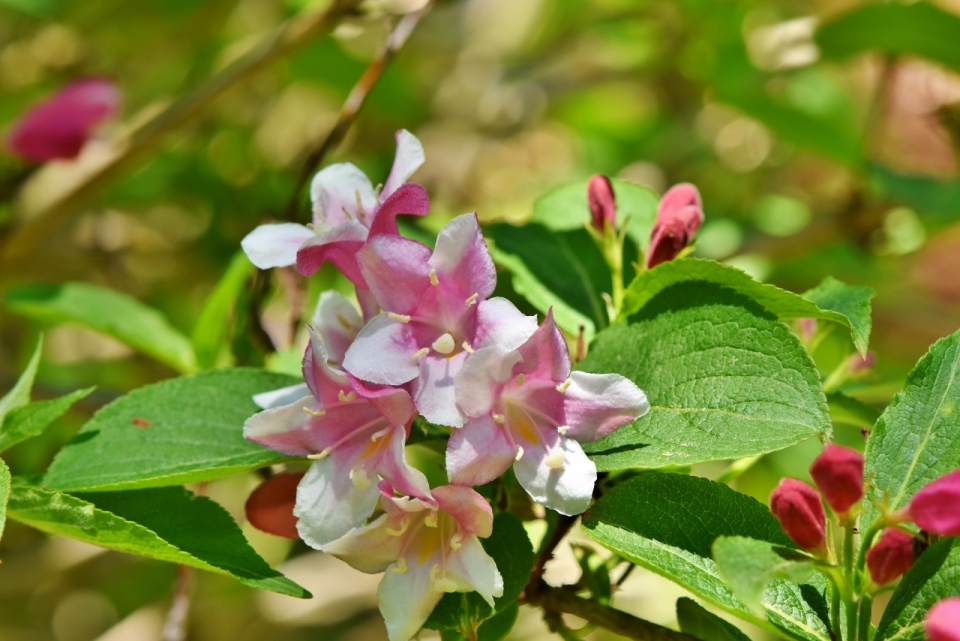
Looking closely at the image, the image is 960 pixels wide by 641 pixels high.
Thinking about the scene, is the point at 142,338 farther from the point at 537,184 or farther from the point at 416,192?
the point at 537,184

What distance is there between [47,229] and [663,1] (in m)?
1.51

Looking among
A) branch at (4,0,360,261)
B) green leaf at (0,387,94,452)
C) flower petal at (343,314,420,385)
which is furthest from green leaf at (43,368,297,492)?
branch at (4,0,360,261)

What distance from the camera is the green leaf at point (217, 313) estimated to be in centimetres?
129

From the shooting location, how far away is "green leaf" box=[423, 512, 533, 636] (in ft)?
2.41

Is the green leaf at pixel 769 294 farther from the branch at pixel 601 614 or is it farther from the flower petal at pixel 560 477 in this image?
the branch at pixel 601 614

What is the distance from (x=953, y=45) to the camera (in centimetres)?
169

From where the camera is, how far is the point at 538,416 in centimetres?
77

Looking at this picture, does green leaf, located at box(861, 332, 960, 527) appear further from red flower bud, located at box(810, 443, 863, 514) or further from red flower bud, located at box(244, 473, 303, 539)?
red flower bud, located at box(244, 473, 303, 539)

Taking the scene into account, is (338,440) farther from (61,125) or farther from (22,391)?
(61,125)

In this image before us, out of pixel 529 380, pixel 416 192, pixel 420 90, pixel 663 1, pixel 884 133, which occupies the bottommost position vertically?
pixel 884 133

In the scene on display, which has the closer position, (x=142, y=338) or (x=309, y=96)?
(x=142, y=338)

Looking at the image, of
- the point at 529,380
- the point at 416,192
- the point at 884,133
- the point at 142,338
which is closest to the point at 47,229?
the point at 142,338

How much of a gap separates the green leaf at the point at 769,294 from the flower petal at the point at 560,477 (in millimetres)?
161

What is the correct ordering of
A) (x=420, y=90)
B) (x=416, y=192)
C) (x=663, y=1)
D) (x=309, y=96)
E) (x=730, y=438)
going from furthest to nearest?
(x=309, y=96), (x=420, y=90), (x=663, y=1), (x=416, y=192), (x=730, y=438)
